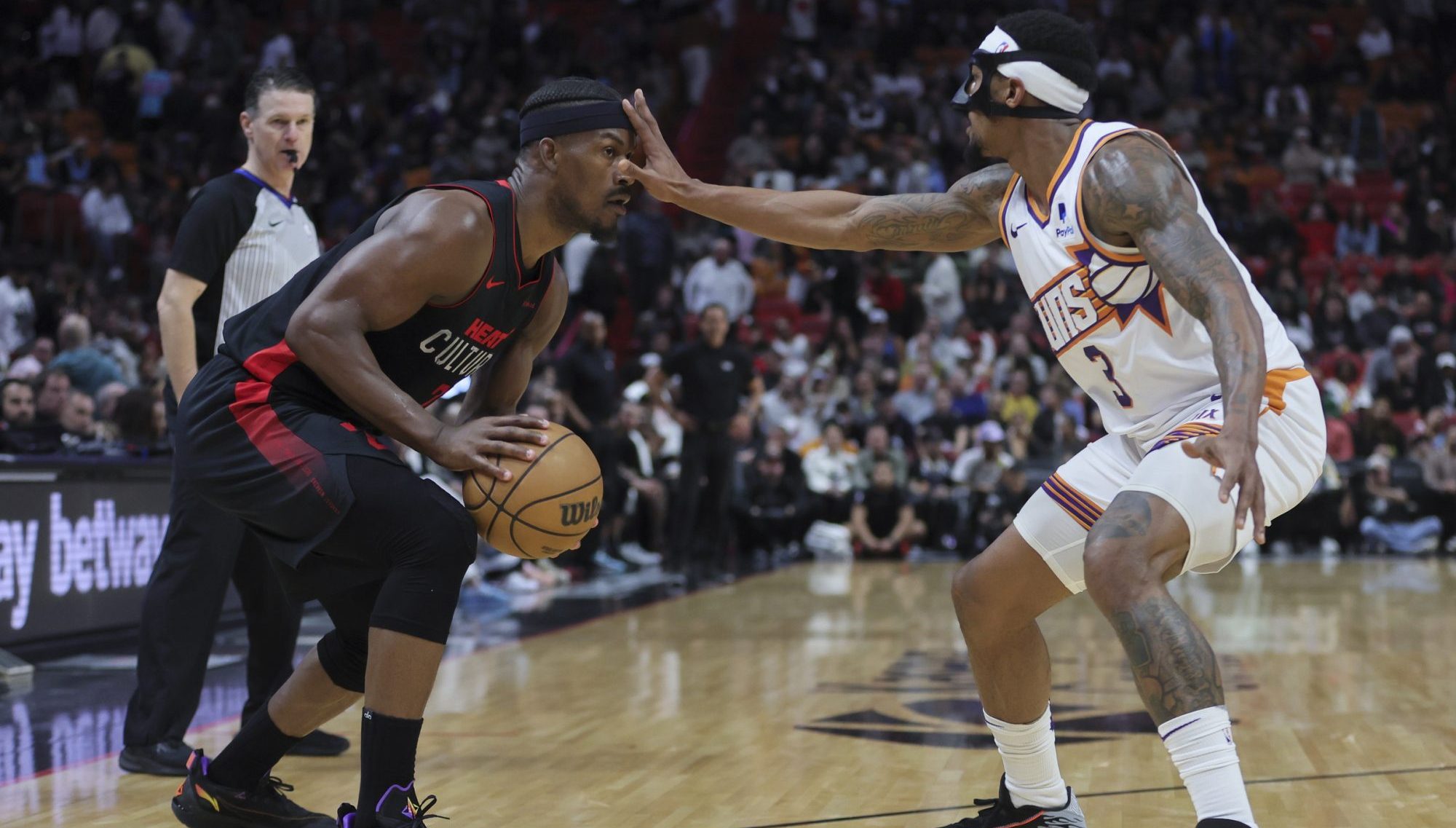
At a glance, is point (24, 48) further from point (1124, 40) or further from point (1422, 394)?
point (1422, 394)

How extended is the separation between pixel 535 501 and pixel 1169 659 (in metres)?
1.43

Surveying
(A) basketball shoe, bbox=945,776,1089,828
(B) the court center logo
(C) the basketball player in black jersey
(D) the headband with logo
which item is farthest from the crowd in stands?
(D) the headband with logo

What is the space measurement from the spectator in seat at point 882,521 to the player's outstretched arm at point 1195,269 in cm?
1133

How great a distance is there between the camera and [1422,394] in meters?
16.1

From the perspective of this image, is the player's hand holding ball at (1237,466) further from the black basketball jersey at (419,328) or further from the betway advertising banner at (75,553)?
the betway advertising banner at (75,553)

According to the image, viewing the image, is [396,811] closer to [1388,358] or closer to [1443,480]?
[1443,480]

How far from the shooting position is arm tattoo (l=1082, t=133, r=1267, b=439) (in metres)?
3.01

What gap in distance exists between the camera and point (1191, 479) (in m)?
3.16

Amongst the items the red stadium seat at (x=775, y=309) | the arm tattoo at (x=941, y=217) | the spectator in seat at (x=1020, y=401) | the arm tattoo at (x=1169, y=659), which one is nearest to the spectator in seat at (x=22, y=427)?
the arm tattoo at (x=941, y=217)

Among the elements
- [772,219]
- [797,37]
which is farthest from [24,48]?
[772,219]

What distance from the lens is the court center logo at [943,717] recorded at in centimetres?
533

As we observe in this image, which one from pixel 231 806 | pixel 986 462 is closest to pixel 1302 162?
pixel 986 462

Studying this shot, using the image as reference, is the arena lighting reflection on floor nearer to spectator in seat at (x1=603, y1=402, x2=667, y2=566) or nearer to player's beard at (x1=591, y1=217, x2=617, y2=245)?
player's beard at (x1=591, y1=217, x2=617, y2=245)

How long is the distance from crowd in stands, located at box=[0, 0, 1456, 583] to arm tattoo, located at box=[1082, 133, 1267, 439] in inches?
273
